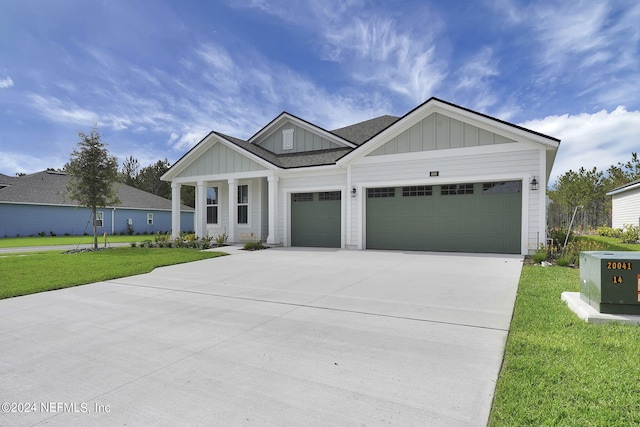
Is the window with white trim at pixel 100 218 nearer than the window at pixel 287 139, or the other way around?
the window at pixel 287 139

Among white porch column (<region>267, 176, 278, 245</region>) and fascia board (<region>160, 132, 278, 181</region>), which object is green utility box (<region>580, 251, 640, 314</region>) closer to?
white porch column (<region>267, 176, 278, 245</region>)

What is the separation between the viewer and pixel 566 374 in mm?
2691

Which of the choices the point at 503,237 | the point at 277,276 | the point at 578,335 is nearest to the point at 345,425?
the point at 578,335

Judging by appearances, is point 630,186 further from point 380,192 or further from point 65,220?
point 65,220

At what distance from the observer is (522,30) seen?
10.5 metres

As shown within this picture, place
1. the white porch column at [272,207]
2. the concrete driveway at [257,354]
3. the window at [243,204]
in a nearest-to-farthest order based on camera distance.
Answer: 1. the concrete driveway at [257,354]
2. the white porch column at [272,207]
3. the window at [243,204]

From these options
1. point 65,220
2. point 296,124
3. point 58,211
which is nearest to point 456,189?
point 296,124

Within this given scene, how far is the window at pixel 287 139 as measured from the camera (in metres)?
17.8

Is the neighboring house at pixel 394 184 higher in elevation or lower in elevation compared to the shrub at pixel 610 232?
higher

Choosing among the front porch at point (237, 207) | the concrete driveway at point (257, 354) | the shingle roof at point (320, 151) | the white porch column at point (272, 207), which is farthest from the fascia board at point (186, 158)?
the concrete driveway at point (257, 354)

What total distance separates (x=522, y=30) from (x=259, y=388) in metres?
12.9

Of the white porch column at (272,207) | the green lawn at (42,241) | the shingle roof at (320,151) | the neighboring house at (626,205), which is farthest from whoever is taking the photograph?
the neighboring house at (626,205)

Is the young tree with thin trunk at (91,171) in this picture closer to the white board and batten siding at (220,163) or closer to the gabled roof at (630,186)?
the white board and batten siding at (220,163)
